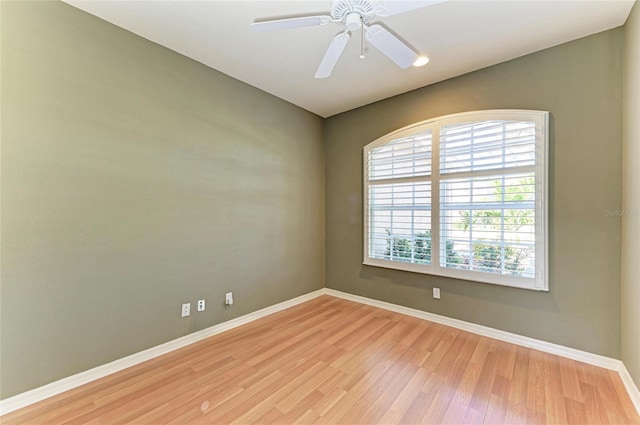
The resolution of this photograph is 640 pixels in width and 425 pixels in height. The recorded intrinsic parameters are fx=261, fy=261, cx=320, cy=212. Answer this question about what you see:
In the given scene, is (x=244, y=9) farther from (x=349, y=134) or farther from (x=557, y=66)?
(x=557, y=66)

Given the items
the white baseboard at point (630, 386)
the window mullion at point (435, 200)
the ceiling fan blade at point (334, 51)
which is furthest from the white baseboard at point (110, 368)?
the white baseboard at point (630, 386)

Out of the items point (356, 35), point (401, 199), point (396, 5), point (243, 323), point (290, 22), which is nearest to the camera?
point (396, 5)

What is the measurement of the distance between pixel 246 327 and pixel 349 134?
118 inches

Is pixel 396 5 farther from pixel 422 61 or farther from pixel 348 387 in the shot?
pixel 348 387

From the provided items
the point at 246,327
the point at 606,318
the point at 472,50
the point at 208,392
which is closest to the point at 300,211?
the point at 246,327

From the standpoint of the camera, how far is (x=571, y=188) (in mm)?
2357

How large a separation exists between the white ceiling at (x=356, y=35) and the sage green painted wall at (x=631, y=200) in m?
0.34

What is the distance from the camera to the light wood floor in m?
1.69

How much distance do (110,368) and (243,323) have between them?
1.24 meters

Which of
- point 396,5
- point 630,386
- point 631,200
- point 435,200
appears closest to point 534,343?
point 630,386

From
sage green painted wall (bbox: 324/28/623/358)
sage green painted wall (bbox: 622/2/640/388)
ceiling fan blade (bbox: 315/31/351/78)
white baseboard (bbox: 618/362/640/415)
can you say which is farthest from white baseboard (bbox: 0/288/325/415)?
sage green painted wall (bbox: 622/2/640/388)

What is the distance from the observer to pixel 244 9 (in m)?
2.00

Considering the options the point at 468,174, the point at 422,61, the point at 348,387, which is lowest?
the point at 348,387

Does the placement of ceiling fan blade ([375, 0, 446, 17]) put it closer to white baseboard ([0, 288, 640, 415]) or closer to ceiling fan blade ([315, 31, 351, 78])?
ceiling fan blade ([315, 31, 351, 78])
